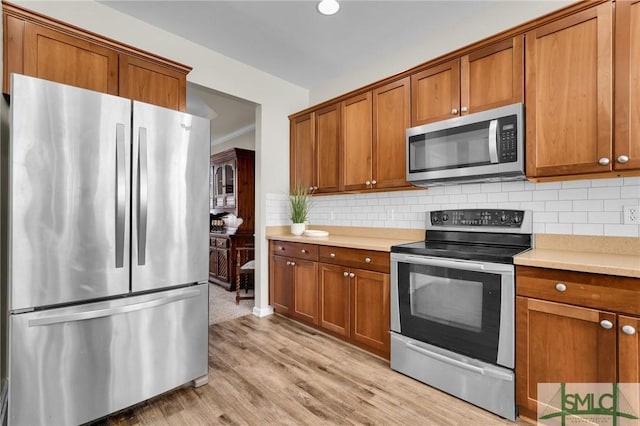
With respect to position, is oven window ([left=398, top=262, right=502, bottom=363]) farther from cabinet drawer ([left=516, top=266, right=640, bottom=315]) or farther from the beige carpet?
the beige carpet

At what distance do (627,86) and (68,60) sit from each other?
332cm

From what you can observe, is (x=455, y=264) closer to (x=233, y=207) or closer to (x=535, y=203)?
(x=535, y=203)

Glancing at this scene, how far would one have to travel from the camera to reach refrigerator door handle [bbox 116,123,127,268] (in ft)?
5.58

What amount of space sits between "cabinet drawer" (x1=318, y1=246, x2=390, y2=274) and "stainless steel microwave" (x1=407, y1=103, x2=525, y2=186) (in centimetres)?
71

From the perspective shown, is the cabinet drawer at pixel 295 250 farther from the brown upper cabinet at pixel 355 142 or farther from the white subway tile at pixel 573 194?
the white subway tile at pixel 573 194

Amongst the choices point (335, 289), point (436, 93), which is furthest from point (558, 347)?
point (436, 93)

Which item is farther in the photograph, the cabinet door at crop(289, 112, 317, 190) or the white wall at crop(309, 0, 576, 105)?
the cabinet door at crop(289, 112, 317, 190)

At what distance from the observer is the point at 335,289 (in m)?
2.78

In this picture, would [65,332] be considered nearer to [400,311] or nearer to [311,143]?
[400,311]

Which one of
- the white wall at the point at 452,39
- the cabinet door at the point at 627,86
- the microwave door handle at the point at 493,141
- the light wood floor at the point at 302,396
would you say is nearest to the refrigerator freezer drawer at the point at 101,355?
the light wood floor at the point at 302,396

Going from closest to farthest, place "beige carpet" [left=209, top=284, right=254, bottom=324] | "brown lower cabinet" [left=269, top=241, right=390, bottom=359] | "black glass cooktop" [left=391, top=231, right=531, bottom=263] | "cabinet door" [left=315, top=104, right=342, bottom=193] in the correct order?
"black glass cooktop" [left=391, top=231, right=531, bottom=263] < "brown lower cabinet" [left=269, top=241, right=390, bottom=359] < "cabinet door" [left=315, top=104, right=342, bottom=193] < "beige carpet" [left=209, top=284, right=254, bottom=324]

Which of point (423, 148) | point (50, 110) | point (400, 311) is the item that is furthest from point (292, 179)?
point (50, 110)

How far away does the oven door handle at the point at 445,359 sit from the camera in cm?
184

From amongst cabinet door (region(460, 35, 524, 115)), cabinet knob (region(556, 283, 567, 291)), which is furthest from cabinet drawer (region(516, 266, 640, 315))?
cabinet door (region(460, 35, 524, 115))
